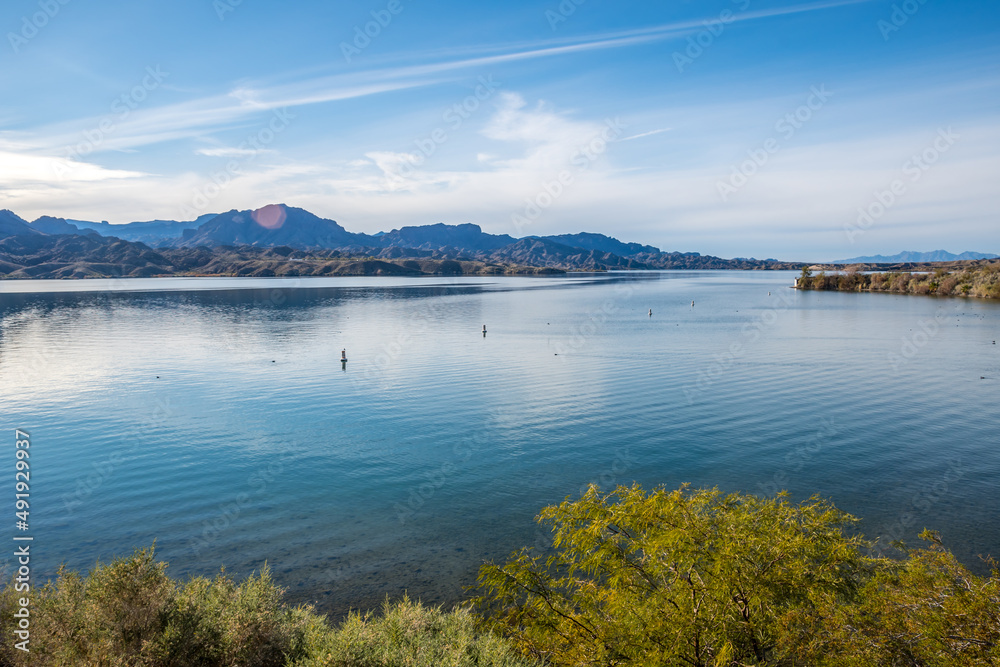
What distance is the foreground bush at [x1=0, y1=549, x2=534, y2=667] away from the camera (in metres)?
12.3

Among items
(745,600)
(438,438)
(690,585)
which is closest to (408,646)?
(690,585)

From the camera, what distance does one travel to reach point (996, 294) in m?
154

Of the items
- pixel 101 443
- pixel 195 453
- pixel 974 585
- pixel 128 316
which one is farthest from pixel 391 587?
pixel 128 316

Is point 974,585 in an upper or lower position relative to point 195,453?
upper

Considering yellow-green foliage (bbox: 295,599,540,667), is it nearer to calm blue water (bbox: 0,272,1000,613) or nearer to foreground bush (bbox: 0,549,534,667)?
foreground bush (bbox: 0,549,534,667)

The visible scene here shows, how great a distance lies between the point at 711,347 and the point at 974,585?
7438cm

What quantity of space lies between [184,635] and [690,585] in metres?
12.1

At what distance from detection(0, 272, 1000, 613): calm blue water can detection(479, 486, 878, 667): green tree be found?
8.96m

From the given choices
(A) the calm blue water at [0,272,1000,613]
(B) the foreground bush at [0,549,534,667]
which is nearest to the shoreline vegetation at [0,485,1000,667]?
(B) the foreground bush at [0,549,534,667]

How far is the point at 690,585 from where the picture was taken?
12797 millimetres

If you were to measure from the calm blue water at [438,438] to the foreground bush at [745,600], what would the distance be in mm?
9403

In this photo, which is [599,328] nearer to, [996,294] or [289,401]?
[289,401]

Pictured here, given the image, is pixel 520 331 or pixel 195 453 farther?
pixel 520 331

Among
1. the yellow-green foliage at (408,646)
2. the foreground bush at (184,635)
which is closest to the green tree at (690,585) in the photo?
the yellow-green foliage at (408,646)
